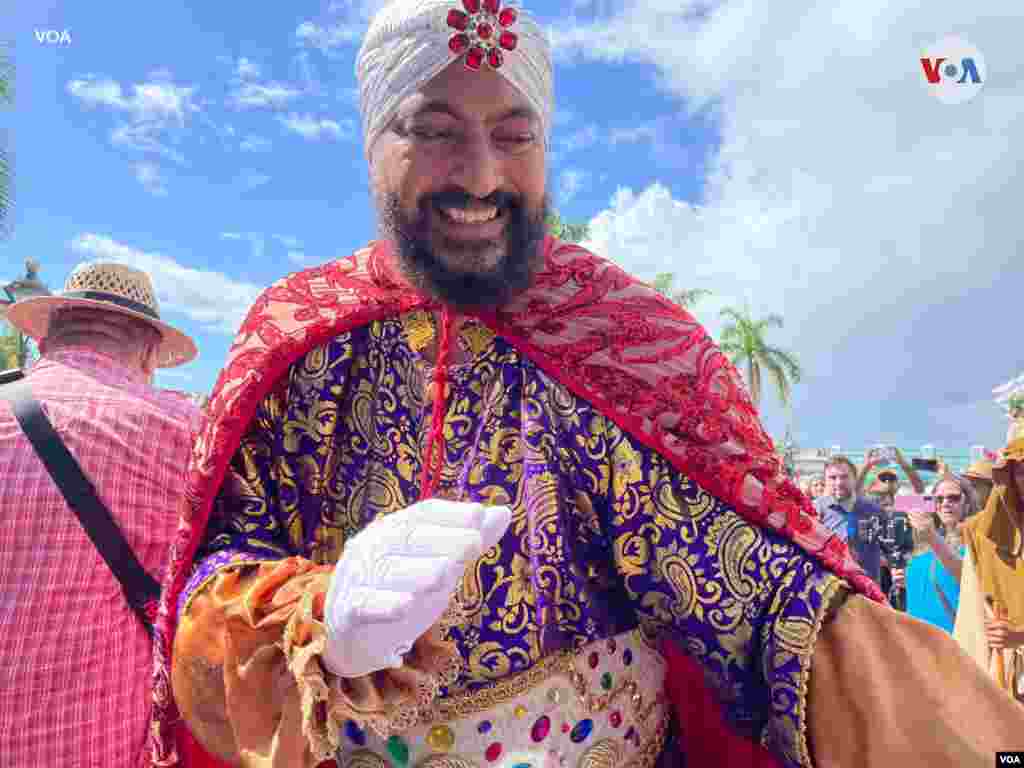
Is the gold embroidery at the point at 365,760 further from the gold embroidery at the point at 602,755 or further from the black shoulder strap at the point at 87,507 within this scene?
the black shoulder strap at the point at 87,507

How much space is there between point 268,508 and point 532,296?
74cm

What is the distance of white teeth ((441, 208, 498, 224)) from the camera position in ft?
5.51

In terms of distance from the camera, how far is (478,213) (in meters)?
1.69

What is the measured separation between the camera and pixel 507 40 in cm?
169

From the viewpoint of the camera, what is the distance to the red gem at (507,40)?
168 centimetres

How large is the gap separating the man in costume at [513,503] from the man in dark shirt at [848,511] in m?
4.97

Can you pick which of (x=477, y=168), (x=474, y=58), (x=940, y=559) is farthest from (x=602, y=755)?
(x=940, y=559)

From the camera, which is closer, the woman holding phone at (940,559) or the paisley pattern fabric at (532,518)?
the paisley pattern fabric at (532,518)

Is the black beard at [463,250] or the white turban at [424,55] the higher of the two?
the white turban at [424,55]

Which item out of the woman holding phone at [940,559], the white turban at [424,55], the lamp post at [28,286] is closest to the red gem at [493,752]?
the white turban at [424,55]

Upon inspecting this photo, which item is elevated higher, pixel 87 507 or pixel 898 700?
pixel 87 507

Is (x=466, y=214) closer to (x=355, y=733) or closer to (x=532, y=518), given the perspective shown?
(x=532, y=518)

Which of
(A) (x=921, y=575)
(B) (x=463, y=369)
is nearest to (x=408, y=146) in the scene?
(B) (x=463, y=369)

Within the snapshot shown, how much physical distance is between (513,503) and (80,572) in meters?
1.47
